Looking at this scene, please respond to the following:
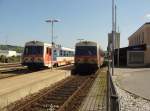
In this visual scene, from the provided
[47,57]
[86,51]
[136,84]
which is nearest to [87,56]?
[86,51]

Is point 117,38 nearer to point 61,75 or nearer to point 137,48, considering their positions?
point 61,75

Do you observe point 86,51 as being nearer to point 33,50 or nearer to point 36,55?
point 36,55

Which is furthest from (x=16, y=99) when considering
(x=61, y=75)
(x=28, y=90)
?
(x=61, y=75)

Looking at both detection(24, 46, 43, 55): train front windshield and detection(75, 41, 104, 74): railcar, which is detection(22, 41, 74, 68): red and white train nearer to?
detection(24, 46, 43, 55): train front windshield

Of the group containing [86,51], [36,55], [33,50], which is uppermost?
[33,50]

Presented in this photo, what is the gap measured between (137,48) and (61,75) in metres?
32.6

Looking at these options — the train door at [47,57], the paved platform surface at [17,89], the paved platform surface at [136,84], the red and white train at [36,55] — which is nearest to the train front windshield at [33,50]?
the red and white train at [36,55]

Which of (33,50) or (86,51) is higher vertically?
(33,50)

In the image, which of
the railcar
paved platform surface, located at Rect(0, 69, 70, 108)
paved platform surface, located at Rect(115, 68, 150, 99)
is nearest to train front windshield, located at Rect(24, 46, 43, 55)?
the railcar

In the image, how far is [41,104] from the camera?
1569 centimetres

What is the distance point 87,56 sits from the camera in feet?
123

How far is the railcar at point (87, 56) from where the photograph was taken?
3747cm

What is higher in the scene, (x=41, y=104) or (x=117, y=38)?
(x=117, y=38)

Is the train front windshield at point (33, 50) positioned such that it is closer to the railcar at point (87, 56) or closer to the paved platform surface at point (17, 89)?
the railcar at point (87, 56)
